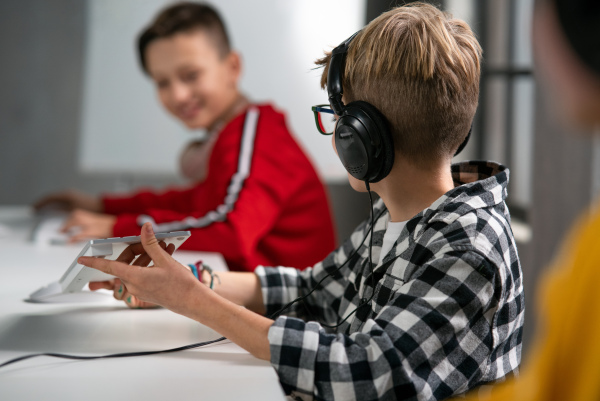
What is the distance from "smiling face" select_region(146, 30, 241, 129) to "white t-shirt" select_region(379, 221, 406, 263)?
1058 millimetres

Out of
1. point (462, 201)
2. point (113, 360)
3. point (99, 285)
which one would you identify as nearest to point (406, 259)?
point (462, 201)

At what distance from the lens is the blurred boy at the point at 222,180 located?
136 cm

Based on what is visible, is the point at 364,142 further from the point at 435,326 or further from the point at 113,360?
the point at 113,360

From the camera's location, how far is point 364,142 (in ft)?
2.36

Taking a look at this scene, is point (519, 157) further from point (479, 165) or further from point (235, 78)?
point (479, 165)

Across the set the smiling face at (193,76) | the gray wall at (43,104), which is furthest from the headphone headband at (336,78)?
the gray wall at (43,104)

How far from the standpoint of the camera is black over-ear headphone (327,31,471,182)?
72cm

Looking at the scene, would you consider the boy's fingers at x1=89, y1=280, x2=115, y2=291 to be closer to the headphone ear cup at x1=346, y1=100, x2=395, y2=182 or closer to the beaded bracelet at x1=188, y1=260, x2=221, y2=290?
the beaded bracelet at x1=188, y1=260, x2=221, y2=290

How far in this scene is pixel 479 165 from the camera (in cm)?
84

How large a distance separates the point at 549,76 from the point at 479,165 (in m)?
0.51

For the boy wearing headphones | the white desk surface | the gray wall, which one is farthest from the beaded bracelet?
the gray wall

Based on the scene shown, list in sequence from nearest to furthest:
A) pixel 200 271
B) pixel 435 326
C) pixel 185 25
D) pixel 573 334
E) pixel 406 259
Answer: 1. pixel 573 334
2. pixel 435 326
3. pixel 406 259
4. pixel 200 271
5. pixel 185 25

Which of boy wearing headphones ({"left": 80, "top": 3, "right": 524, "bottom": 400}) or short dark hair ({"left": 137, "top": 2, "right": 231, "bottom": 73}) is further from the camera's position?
short dark hair ({"left": 137, "top": 2, "right": 231, "bottom": 73})

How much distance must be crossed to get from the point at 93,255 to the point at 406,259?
1.23 feet
